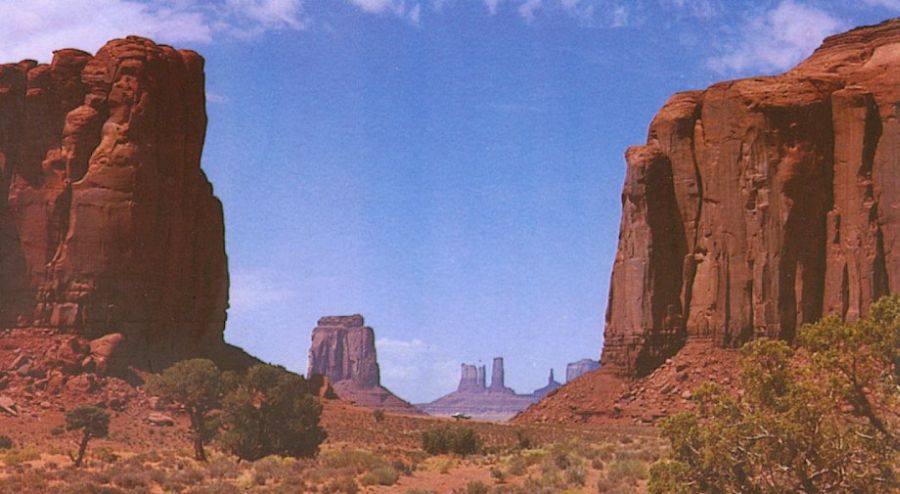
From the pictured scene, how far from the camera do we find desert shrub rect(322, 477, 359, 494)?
2894cm

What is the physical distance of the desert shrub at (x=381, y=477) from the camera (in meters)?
31.0

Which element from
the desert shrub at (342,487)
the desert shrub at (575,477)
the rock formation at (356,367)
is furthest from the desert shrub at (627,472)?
the rock formation at (356,367)

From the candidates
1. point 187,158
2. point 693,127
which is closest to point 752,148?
point 693,127

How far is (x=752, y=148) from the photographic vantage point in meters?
71.2

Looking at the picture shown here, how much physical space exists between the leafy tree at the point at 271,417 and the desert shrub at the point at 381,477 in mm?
9654

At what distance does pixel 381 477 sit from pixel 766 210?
45.4m

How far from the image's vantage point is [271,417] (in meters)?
41.9

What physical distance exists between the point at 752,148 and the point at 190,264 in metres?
36.5

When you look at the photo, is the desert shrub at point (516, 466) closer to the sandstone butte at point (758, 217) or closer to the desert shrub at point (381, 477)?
the desert shrub at point (381, 477)

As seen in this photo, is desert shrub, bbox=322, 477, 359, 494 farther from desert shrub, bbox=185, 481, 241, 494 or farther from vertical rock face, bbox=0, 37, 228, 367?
vertical rock face, bbox=0, 37, 228, 367

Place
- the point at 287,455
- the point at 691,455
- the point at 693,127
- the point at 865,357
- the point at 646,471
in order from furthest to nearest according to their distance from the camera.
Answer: the point at 693,127 < the point at 287,455 < the point at 646,471 < the point at 691,455 < the point at 865,357

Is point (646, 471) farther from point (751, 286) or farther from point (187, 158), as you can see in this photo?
point (187, 158)

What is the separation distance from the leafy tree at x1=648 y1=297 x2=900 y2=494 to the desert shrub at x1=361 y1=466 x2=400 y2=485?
13349 millimetres

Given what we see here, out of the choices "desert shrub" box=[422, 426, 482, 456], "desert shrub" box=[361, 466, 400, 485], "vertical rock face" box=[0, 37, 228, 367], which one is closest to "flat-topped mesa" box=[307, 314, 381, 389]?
"vertical rock face" box=[0, 37, 228, 367]
